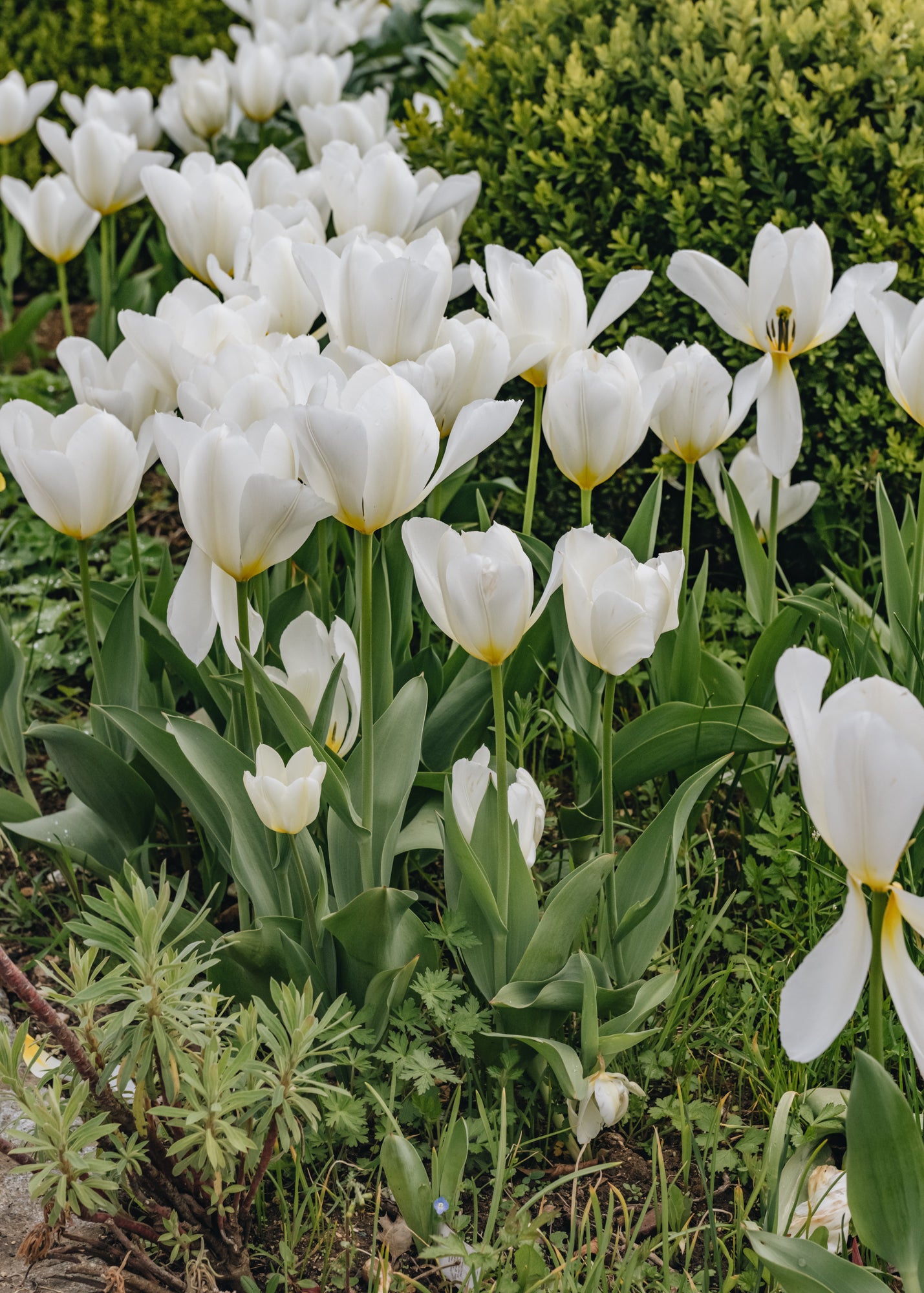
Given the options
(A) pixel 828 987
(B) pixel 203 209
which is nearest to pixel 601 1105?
(A) pixel 828 987

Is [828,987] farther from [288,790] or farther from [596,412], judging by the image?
[596,412]

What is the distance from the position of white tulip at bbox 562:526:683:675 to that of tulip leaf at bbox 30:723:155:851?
2.63ft

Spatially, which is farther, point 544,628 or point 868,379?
point 868,379

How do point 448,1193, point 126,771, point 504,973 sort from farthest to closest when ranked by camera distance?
point 126,771 < point 504,973 < point 448,1193

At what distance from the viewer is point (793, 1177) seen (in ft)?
4.60

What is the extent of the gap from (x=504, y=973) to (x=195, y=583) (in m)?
0.62

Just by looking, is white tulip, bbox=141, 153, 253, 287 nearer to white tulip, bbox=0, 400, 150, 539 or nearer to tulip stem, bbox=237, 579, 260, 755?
white tulip, bbox=0, 400, 150, 539

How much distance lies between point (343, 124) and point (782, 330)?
1.61 meters

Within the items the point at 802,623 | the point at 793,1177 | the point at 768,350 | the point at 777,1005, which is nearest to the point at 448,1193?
the point at 793,1177

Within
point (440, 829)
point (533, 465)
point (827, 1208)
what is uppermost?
point (533, 465)

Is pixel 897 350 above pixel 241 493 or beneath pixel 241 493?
above

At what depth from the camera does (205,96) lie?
11.8 feet

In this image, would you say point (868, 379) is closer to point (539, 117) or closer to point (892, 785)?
point (539, 117)

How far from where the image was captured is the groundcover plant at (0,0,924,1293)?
1.24 meters
